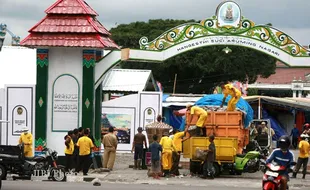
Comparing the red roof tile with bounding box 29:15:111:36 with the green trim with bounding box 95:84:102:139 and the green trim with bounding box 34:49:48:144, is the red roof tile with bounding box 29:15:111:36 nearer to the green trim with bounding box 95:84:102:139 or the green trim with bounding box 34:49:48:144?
the green trim with bounding box 34:49:48:144

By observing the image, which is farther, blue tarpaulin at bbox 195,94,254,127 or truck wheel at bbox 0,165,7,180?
blue tarpaulin at bbox 195,94,254,127

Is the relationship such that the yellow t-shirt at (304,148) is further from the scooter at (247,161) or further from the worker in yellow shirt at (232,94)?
the worker in yellow shirt at (232,94)

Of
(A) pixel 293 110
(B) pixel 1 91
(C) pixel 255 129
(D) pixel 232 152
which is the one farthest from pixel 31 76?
(A) pixel 293 110

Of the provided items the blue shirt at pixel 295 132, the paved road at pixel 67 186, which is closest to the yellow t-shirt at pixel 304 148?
the paved road at pixel 67 186

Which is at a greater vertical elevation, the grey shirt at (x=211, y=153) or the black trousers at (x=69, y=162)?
the grey shirt at (x=211, y=153)

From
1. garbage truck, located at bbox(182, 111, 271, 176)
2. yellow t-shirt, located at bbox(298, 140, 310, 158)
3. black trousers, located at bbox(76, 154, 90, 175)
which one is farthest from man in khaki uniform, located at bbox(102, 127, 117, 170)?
yellow t-shirt, located at bbox(298, 140, 310, 158)

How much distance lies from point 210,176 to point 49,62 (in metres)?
6.58

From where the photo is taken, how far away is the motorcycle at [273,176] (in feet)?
42.7

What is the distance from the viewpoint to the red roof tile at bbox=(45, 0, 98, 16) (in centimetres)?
2327

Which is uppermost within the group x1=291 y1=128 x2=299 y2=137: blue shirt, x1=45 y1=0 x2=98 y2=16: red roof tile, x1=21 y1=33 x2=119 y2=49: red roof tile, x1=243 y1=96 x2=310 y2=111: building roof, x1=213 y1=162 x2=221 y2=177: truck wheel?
x1=45 y1=0 x2=98 y2=16: red roof tile

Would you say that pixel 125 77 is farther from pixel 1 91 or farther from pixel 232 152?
pixel 232 152

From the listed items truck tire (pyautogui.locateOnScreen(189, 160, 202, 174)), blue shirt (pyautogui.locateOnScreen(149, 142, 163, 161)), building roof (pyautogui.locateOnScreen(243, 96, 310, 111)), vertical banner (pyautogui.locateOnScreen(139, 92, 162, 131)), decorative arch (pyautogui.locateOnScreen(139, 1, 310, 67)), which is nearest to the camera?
blue shirt (pyautogui.locateOnScreen(149, 142, 163, 161))

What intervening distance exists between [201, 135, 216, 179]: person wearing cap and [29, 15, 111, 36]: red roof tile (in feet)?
17.7

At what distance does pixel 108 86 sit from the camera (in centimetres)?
4009
